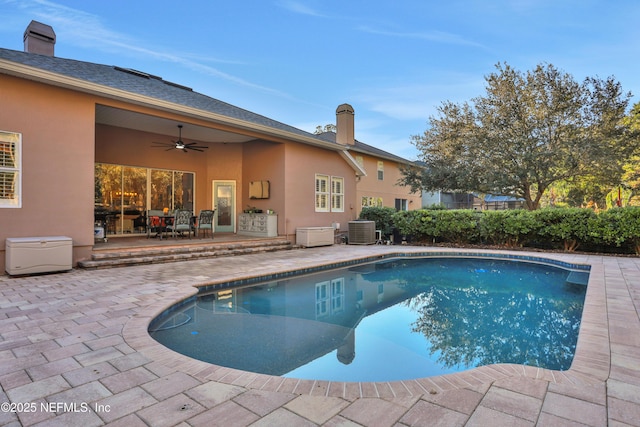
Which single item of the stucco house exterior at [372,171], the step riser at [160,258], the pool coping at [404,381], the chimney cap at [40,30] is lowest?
the pool coping at [404,381]

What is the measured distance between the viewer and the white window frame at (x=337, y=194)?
12.5m

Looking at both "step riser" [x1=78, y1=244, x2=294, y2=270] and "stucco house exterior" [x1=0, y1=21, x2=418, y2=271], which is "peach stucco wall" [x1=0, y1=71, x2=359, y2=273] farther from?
"step riser" [x1=78, y1=244, x2=294, y2=270]

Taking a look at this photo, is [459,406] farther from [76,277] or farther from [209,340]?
[76,277]

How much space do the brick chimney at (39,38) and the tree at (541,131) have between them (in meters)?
14.9

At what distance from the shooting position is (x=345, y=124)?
1463 centimetres

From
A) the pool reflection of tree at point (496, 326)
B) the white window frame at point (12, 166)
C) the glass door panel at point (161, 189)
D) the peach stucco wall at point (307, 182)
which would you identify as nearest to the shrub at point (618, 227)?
the pool reflection of tree at point (496, 326)

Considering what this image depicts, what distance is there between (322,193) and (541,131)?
920cm

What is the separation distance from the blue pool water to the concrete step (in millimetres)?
2736

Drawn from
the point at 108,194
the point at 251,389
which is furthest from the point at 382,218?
the point at 251,389

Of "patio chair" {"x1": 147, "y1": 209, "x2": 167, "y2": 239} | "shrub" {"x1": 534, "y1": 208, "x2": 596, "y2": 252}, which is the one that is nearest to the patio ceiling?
"patio chair" {"x1": 147, "y1": 209, "x2": 167, "y2": 239}

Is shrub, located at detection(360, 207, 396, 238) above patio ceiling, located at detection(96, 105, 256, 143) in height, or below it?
below

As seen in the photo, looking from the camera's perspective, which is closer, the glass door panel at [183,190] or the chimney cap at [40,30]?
the chimney cap at [40,30]

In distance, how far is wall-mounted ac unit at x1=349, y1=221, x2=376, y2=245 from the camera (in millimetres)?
11812

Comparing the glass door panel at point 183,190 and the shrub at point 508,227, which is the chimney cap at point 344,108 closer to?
the glass door panel at point 183,190
